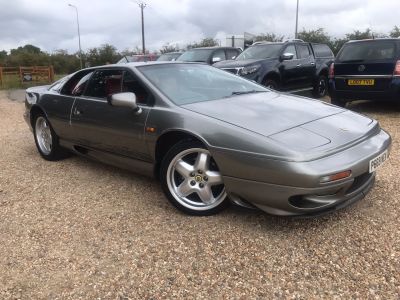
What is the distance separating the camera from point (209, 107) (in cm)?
359

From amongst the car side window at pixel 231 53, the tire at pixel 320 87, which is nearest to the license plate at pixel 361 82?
the tire at pixel 320 87

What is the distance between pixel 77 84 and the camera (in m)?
4.89

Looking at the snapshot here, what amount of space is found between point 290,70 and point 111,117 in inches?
250

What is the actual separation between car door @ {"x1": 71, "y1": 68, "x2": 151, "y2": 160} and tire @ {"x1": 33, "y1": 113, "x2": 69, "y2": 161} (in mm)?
764

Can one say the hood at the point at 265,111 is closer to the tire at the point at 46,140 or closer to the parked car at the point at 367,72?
the tire at the point at 46,140

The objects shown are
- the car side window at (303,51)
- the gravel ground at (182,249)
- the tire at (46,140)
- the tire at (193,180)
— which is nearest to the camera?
the gravel ground at (182,249)

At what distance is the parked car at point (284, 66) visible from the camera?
8766mm

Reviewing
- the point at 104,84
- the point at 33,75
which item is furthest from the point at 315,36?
the point at 104,84

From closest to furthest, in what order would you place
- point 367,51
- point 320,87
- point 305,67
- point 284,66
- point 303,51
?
point 367,51
point 284,66
point 305,67
point 303,51
point 320,87

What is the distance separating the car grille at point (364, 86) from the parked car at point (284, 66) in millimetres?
1365

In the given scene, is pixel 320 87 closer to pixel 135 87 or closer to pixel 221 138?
pixel 135 87

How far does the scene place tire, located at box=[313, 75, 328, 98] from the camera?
10.7 meters

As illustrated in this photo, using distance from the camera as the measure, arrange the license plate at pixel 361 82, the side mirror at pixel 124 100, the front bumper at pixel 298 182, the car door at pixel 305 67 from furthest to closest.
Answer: the car door at pixel 305 67 → the license plate at pixel 361 82 → the side mirror at pixel 124 100 → the front bumper at pixel 298 182

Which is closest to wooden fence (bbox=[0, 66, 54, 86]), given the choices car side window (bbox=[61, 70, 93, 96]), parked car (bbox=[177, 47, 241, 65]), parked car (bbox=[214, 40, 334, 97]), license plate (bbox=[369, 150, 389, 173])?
parked car (bbox=[177, 47, 241, 65])
